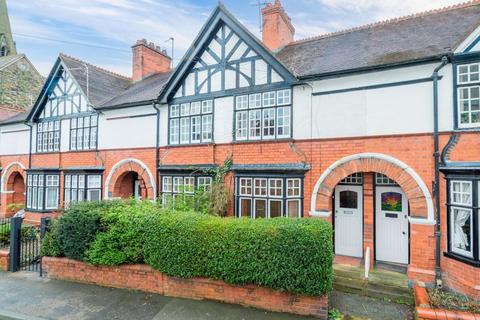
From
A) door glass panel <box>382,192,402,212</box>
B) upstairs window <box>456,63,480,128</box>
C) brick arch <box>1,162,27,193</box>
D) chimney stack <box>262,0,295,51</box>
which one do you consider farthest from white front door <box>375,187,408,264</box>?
brick arch <box>1,162,27,193</box>

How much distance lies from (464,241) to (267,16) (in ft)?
37.4

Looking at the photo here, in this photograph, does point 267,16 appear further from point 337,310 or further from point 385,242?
point 337,310

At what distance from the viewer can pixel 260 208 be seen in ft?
31.8

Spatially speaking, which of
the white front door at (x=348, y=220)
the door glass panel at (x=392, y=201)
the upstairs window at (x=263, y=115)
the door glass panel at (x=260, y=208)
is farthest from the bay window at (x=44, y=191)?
the door glass panel at (x=392, y=201)

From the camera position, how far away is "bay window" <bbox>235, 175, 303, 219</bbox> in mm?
9180

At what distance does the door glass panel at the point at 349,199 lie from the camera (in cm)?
934

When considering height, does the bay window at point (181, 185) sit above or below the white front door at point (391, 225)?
above

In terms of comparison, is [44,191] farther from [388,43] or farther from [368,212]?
[388,43]

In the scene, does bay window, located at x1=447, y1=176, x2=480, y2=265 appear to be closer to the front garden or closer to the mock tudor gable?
the front garden

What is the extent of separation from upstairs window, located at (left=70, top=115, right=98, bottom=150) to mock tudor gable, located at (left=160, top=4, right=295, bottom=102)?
499cm

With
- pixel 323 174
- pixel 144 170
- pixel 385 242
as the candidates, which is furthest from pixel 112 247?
pixel 385 242

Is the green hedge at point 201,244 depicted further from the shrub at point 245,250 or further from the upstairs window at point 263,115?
the upstairs window at point 263,115

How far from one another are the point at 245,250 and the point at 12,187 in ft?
62.4

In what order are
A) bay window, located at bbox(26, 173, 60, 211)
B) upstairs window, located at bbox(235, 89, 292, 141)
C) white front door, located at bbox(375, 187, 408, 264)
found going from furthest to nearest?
bay window, located at bbox(26, 173, 60, 211) < upstairs window, located at bbox(235, 89, 292, 141) < white front door, located at bbox(375, 187, 408, 264)
